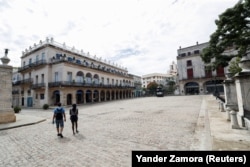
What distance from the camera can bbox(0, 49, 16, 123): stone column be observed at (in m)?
10.6

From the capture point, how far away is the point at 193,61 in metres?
46.1

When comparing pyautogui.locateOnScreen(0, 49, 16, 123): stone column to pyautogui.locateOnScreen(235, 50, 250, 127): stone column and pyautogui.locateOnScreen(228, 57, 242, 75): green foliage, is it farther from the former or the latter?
pyautogui.locateOnScreen(228, 57, 242, 75): green foliage

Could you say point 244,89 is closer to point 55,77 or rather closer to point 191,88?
point 55,77

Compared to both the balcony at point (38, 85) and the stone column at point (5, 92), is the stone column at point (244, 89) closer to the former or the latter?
the stone column at point (5, 92)

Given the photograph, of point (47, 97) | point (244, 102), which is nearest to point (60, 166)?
point (244, 102)

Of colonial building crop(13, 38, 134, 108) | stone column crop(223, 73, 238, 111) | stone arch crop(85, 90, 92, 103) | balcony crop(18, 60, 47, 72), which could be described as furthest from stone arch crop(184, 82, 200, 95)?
balcony crop(18, 60, 47, 72)

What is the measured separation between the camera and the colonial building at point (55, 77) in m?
27.4

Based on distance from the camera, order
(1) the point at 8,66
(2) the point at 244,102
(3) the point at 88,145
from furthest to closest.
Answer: (1) the point at 8,66 < (2) the point at 244,102 < (3) the point at 88,145

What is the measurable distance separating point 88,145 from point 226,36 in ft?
53.4

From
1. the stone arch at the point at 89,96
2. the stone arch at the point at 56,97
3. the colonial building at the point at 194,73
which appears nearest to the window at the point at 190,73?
the colonial building at the point at 194,73

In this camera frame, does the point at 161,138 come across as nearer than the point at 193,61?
Yes

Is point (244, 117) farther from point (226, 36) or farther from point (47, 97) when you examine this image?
point (47, 97)

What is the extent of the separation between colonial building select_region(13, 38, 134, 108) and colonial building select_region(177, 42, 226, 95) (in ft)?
85.6

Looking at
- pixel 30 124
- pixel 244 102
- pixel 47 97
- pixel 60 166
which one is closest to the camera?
pixel 60 166
